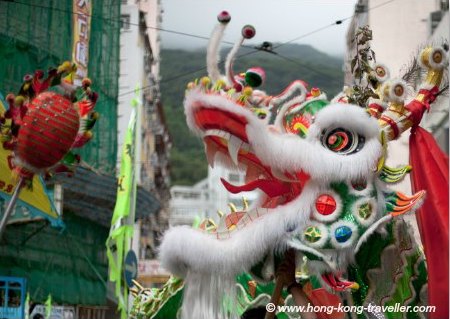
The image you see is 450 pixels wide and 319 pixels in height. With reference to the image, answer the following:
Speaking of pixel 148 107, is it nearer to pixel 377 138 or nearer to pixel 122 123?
pixel 122 123

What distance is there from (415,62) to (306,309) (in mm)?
2127

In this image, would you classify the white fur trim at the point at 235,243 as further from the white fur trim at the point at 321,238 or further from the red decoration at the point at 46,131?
the red decoration at the point at 46,131

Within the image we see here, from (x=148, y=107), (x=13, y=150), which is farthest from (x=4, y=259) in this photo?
(x=148, y=107)

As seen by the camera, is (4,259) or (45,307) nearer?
(45,307)

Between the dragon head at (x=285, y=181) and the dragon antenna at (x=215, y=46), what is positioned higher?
the dragon antenna at (x=215, y=46)

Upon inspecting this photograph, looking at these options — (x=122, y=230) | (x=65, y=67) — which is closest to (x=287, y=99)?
(x=65, y=67)

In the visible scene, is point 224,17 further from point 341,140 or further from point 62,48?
point 62,48

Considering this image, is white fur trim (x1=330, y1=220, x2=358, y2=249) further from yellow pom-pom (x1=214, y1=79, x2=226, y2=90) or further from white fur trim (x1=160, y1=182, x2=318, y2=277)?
yellow pom-pom (x1=214, y1=79, x2=226, y2=90)

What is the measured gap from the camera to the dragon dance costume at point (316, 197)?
6371 millimetres

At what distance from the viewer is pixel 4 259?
1884 cm

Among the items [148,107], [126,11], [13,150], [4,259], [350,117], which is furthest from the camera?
[148,107]

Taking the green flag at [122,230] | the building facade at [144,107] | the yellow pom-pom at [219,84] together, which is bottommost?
the yellow pom-pom at [219,84]

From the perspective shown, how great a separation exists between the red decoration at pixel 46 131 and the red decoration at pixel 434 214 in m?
3.62

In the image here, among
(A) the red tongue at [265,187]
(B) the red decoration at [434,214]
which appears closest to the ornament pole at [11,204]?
(A) the red tongue at [265,187]
